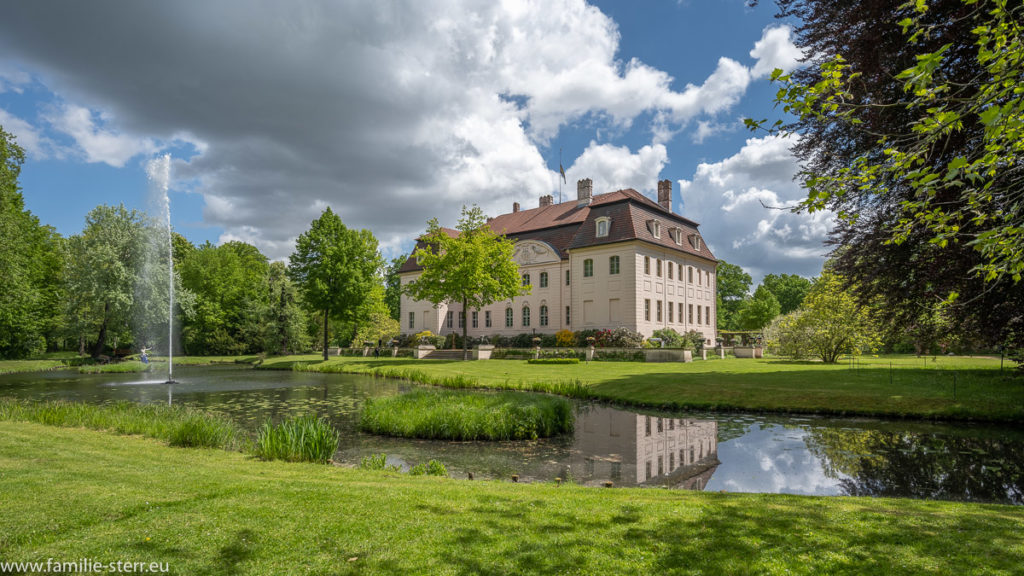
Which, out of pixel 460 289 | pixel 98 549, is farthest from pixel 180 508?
pixel 460 289

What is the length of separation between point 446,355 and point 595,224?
13.8 m

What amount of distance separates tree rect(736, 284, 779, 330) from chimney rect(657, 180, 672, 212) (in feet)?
82.5

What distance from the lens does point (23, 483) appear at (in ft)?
17.3

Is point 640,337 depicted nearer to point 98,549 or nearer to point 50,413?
point 50,413

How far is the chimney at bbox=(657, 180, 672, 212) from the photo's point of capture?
136ft

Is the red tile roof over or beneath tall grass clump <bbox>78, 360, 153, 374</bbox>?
over

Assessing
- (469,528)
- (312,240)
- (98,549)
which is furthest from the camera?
(312,240)

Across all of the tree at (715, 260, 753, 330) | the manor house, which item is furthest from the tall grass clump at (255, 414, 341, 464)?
the tree at (715, 260, 753, 330)

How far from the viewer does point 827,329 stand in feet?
83.7

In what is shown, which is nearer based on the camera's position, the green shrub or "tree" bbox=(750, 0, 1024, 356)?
the green shrub

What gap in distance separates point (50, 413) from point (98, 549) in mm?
10413

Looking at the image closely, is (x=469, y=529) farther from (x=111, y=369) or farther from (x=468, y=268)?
(x=111, y=369)

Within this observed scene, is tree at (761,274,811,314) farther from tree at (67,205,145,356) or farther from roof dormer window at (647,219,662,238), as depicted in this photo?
tree at (67,205,145,356)

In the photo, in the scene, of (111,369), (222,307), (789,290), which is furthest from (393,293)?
(789,290)
